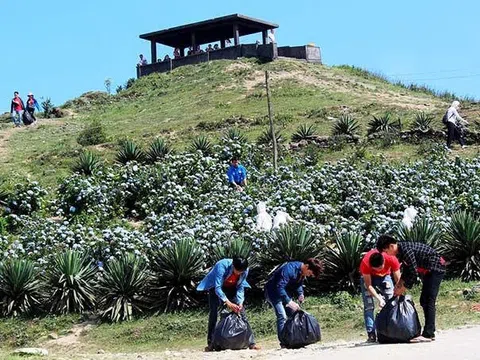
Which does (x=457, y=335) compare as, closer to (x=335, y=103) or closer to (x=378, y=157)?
(x=378, y=157)

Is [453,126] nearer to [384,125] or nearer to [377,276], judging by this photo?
[384,125]

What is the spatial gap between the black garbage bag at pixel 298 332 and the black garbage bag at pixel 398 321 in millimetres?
1022

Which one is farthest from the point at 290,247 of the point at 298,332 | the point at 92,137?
the point at 92,137

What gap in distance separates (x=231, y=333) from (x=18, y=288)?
247 inches

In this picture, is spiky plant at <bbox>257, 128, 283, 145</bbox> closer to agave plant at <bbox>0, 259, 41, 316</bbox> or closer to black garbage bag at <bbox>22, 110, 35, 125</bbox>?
agave plant at <bbox>0, 259, 41, 316</bbox>

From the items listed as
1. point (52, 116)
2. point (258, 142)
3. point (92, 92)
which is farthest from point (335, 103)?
point (92, 92)

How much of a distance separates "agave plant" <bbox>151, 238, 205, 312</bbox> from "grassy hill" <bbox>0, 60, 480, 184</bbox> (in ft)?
33.5

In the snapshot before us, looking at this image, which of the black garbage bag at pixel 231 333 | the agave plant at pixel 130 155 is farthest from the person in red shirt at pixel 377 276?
the agave plant at pixel 130 155

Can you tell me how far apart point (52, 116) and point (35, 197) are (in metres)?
22.7

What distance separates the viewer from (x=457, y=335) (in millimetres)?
9531

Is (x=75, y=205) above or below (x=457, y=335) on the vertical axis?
above

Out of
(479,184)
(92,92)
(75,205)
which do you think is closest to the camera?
(479,184)

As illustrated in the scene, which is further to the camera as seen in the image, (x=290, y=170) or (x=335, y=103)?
(x=335, y=103)

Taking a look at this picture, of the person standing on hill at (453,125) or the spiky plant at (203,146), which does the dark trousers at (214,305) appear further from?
the person standing on hill at (453,125)
